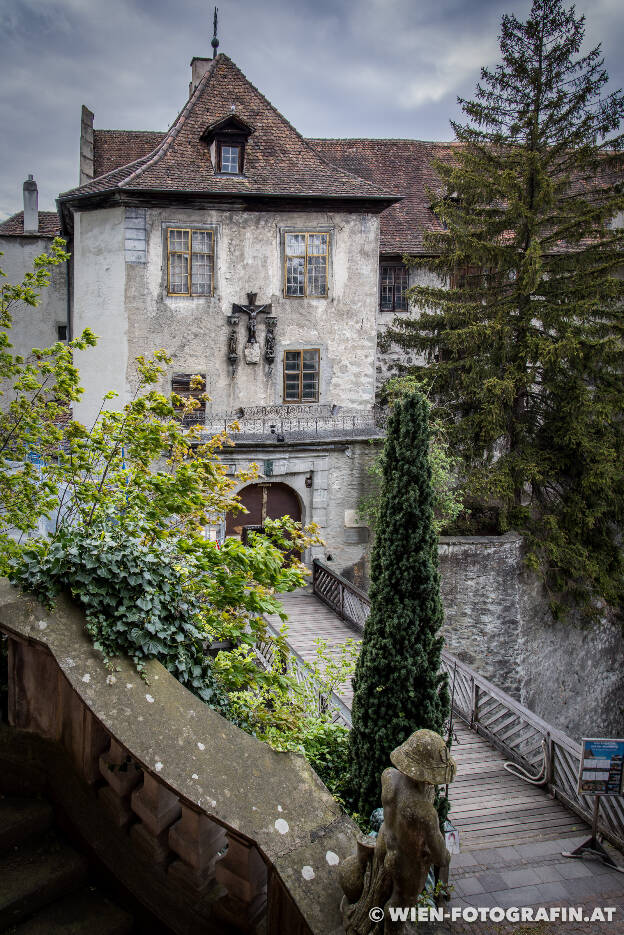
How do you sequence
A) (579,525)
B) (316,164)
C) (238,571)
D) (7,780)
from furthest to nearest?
(316,164)
(579,525)
(238,571)
(7,780)

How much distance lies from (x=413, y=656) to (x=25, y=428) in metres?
5.20

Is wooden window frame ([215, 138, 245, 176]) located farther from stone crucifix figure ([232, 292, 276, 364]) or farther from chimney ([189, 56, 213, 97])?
chimney ([189, 56, 213, 97])

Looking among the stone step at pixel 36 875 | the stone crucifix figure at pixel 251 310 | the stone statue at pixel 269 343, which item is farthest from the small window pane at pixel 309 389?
the stone step at pixel 36 875

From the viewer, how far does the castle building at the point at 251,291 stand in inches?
705

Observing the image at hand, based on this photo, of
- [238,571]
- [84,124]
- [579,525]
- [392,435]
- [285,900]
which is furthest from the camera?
[84,124]

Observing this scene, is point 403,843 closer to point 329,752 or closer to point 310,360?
point 329,752

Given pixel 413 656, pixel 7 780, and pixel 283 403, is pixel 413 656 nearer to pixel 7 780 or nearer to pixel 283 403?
pixel 7 780

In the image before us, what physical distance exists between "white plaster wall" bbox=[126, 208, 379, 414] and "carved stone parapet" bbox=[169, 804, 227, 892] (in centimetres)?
1556

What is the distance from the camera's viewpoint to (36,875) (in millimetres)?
3070

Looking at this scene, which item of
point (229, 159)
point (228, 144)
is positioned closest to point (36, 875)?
point (229, 159)

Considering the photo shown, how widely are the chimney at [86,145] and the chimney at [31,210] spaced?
3.56m

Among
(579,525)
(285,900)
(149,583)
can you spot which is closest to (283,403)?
(579,525)

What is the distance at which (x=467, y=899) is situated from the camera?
746 cm

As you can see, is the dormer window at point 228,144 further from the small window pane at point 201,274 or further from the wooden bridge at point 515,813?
the wooden bridge at point 515,813
